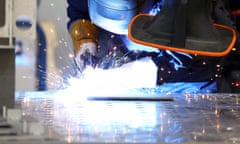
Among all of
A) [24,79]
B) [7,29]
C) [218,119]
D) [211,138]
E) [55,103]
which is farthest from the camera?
[24,79]

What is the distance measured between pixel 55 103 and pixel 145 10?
3.44ft

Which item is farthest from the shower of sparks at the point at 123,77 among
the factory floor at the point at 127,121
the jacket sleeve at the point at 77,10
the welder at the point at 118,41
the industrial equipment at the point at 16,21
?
the industrial equipment at the point at 16,21

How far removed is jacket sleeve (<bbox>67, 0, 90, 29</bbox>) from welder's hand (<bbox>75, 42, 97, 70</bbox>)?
119 millimetres

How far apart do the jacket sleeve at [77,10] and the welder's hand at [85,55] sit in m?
0.12

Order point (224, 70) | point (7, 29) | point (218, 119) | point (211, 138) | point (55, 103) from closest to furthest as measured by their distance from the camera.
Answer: point (211, 138) < point (7, 29) < point (218, 119) < point (55, 103) < point (224, 70)

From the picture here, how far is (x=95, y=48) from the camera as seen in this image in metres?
2.05

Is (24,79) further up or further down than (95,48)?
further down

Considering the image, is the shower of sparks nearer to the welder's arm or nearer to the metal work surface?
the welder's arm

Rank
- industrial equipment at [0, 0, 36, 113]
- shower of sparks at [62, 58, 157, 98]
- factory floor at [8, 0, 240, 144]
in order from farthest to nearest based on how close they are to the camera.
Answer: shower of sparks at [62, 58, 157, 98] < industrial equipment at [0, 0, 36, 113] < factory floor at [8, 0, 240, 144]

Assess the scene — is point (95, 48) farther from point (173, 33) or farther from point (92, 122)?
point (92, 122)

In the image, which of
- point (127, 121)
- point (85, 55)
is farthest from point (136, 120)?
point (85, 55)

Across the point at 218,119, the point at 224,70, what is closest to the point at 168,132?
the point at 218,119

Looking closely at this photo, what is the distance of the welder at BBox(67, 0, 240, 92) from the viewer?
204 cm

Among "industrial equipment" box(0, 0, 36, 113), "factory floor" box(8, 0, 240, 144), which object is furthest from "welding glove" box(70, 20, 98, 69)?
"industrial equipment" box(0, 0, 36, 113)
